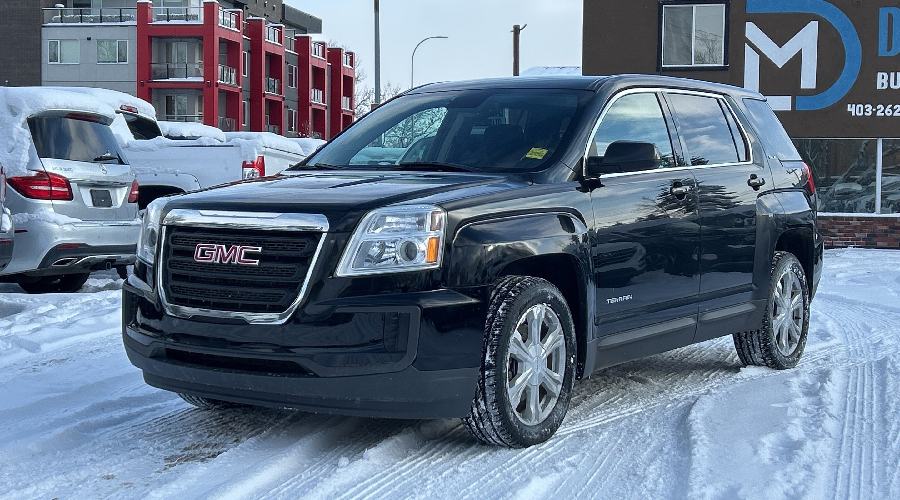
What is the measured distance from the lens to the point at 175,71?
59656mm

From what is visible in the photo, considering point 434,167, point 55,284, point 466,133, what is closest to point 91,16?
point 55,284

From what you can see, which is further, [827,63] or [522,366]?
[827,63]

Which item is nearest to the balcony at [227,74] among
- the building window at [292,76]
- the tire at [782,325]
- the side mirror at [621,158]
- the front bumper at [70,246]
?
the building window at [292,76]

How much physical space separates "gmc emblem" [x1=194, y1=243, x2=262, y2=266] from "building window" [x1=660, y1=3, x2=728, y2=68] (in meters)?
19.0

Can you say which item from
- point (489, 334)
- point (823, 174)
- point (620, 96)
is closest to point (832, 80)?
point (823, 174)

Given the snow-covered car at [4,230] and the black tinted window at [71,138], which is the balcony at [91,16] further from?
the snow-covered car at [4,230]

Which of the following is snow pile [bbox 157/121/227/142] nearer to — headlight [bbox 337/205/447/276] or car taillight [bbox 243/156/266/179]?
car taillight [bbox 243/156/266/179]

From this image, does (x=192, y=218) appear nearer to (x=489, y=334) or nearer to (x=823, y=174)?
(x=489, y=334)

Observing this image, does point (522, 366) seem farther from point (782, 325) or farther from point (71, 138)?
point (71, 138)

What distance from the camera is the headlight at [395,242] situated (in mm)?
4453

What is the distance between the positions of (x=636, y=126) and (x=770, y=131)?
1829 mm

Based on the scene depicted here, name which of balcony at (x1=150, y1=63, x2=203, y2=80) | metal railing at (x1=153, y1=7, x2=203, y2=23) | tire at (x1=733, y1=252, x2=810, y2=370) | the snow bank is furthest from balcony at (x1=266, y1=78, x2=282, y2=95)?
tire at (x1=733, y1=252, x2=810, y2=370)

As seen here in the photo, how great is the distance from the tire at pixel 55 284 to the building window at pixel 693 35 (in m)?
14.5

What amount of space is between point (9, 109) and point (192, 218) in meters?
5.71
